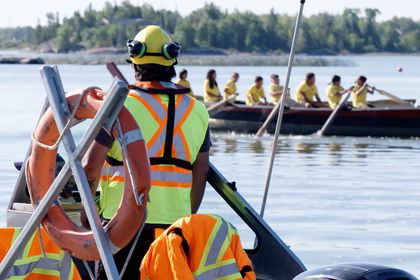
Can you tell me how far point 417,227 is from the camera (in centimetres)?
1462

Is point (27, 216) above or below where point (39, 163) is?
below

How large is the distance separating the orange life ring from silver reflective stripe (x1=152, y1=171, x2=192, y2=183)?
17.7 inches

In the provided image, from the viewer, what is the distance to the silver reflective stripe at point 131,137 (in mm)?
5113

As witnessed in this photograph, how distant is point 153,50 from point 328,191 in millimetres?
13227

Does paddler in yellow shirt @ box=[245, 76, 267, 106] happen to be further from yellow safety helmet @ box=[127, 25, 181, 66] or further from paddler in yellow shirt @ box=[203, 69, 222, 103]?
yellow safety helmet @ box=[127, 25, 181, 66]

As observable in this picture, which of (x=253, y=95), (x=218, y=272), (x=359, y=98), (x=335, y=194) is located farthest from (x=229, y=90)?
(x=218, y=272)

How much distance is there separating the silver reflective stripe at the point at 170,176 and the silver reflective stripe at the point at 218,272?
552mm

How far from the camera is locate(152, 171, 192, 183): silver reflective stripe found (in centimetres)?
565

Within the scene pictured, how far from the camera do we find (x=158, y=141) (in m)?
5.64

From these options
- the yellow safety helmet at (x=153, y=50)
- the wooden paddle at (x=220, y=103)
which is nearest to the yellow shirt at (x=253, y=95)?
the wooden paddle at (x=220, y=103)

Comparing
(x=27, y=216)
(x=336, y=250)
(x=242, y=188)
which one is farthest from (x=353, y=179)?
(x=27, y=216)

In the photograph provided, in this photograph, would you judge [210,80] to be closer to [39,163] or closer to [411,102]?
[411,102]

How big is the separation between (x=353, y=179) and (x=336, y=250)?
8.09m

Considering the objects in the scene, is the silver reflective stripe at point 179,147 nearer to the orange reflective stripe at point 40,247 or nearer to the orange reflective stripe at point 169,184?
the orange reflective stripe at point 169,184
